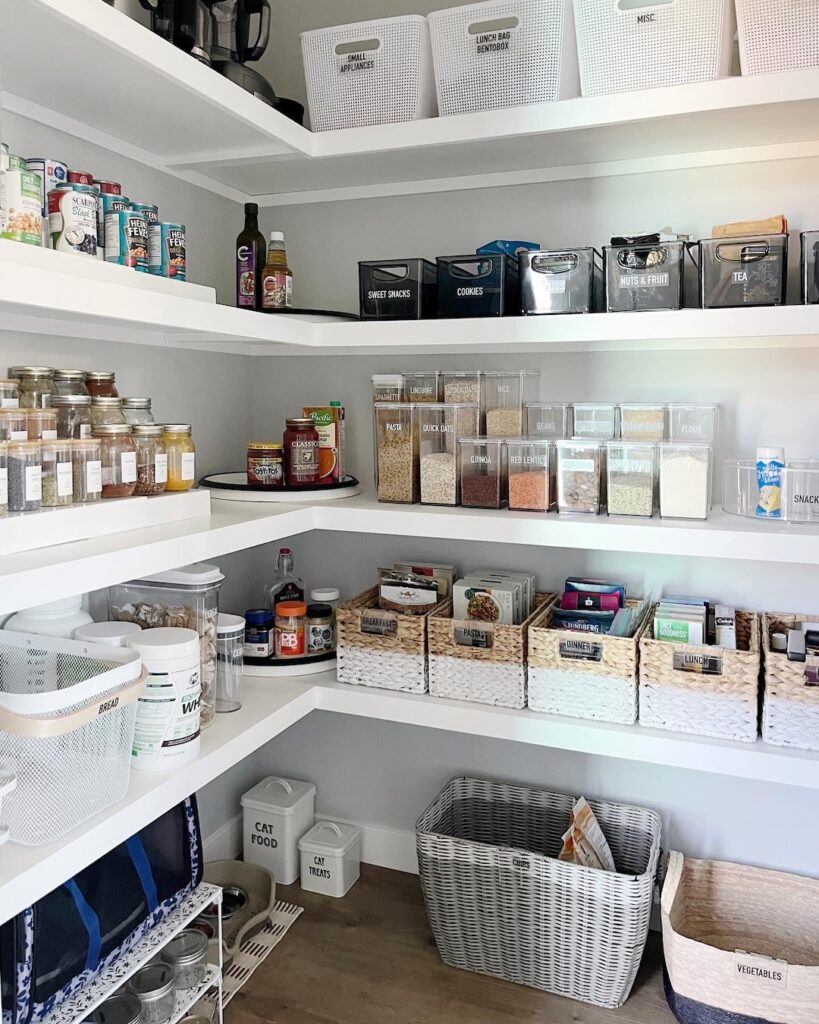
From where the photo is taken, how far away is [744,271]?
1.57m

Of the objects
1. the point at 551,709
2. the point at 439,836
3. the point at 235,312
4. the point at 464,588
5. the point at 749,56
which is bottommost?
the point at 439,836

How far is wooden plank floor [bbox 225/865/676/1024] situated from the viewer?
1795 mm

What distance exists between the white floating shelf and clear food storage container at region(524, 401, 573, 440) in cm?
52

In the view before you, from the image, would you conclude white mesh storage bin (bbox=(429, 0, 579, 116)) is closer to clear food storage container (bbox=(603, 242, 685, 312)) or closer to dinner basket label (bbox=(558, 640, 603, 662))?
clear food storage container (bbox=(603, 242, 685, 312))

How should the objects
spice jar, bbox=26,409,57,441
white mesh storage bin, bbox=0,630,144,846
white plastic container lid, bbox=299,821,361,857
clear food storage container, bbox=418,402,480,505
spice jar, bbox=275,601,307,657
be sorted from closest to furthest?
white mesh storage bin, bbox=0,630,144,846
spice jar, bbox=26,409,57,441
clear food storage container, bbox=418,402,480,505
spice jar, bbox=275,601,307,657
white plastic container lid, bbox=299,821,361,857

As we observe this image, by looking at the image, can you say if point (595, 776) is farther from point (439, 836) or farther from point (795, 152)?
point (795, 152)

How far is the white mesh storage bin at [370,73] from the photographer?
174 cm

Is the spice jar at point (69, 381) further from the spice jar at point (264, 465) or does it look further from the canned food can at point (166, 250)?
the spice jar at point (264, 465)

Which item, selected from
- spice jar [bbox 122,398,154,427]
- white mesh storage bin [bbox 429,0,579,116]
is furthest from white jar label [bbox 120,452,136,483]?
white mesh storage bin [bbox 429,0,579,116]

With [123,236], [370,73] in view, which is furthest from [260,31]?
[123,236]

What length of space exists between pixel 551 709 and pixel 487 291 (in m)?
0.86

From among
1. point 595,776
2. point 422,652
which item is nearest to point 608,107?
point 422,652

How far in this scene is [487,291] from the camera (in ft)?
5.76

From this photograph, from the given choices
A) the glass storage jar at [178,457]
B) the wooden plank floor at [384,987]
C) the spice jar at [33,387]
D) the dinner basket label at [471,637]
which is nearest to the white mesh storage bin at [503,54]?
the glass storage jar at [178,457]
